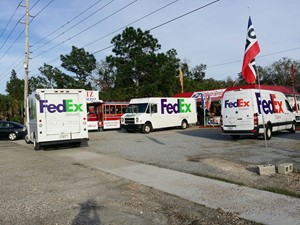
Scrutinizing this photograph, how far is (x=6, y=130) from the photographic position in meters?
23.7

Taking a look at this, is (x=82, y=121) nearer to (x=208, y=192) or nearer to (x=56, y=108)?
(x=56, y=108)

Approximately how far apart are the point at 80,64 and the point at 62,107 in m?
51.6

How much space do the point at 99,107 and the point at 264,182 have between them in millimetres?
23610

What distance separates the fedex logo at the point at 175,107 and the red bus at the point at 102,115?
21.5 ft

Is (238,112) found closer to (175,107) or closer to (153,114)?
Answer: (153,114)

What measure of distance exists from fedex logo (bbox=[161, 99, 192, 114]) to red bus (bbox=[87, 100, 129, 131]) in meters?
6.55

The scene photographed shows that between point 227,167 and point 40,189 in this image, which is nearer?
point 40,189

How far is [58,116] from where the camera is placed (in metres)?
15.3

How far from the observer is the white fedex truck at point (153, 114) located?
24406 millimetres

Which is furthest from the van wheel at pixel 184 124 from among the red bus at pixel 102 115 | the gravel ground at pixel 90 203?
the gravel ground at pixel 90 203

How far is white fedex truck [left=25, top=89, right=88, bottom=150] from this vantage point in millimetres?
14961

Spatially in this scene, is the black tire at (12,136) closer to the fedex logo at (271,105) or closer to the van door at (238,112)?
the van door at (238,112)

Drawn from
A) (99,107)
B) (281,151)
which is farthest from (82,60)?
(281,151)

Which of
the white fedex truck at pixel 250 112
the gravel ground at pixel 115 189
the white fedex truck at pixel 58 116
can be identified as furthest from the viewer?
the white fedex truck at pixel 250 112
